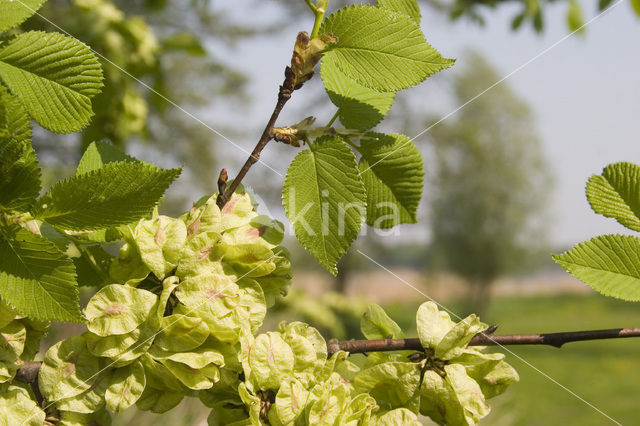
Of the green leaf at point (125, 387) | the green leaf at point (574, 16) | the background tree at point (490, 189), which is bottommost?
the green leaf at point (125, 387)

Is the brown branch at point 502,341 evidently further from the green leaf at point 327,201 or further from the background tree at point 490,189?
the background tree at point 490,189

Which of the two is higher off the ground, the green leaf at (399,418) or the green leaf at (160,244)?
the green leaf at (160,244)

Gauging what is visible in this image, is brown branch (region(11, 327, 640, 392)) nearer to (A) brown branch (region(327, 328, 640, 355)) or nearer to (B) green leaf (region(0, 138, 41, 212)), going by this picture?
(A) brown branch (region(327, 328, 640, 355))

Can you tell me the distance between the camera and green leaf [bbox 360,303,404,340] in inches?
22.5

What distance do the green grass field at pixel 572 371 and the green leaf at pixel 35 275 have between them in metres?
3.39

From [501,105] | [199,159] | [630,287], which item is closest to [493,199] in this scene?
[501,105]

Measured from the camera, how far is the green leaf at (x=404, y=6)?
518 millimetres

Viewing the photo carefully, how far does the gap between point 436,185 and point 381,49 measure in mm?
13194

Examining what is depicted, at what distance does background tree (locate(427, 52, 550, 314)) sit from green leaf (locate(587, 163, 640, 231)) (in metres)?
13.7

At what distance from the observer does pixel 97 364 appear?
1.60 ft

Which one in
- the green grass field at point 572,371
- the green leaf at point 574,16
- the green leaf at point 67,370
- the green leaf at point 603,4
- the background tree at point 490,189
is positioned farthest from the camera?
the background tree at point 490,189

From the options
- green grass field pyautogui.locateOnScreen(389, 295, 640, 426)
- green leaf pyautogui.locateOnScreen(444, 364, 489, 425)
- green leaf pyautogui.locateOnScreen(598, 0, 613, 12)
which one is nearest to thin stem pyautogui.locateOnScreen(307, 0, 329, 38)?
green leaf pyautogui.locateOnScreen(444, 364, 489, 425)

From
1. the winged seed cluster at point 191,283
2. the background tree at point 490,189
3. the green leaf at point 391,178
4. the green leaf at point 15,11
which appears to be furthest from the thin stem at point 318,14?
the background tree at point 490,189

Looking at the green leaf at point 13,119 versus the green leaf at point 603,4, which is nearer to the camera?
the green leaf at point 13,119
